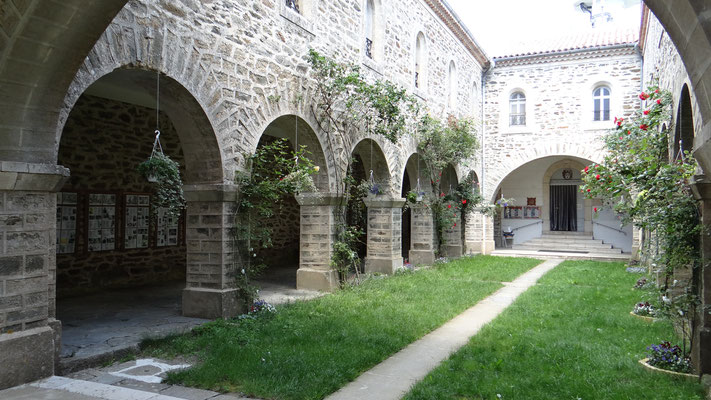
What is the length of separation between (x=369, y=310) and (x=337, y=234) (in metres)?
2.03

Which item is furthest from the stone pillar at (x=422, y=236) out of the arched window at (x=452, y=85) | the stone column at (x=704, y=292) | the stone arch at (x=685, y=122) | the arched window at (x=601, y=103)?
the stone column at (x=704, y=292)

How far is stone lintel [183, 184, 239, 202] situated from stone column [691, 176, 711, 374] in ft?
15.3

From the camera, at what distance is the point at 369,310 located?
6.86 metres

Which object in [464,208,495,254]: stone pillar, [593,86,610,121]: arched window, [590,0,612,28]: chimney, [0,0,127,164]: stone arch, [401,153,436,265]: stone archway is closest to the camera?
[0,0,127,164]: stone arch

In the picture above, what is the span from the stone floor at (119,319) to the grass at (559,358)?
280cm

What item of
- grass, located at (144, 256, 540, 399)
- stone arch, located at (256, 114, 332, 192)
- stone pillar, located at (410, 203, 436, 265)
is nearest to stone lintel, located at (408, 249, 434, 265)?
stone pillar, located at (410, 203, 436, 265)

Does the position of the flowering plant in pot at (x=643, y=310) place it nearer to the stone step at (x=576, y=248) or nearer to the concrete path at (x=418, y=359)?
the concrete path at (x=418, y=359)

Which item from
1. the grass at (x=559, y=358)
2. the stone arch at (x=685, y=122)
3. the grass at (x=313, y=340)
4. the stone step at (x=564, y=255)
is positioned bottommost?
the stone step at (x=564, y=255)

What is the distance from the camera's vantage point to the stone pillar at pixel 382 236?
10664mm

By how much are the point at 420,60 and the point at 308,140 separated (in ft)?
19.3

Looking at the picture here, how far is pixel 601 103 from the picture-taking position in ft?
54.4

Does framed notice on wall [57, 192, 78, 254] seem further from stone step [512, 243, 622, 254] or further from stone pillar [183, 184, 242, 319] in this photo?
stone step [512, 243, 622, 254]

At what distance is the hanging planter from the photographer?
16.8 feet

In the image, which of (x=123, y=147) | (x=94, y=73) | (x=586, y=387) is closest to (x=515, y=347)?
(x=586, y=387)
